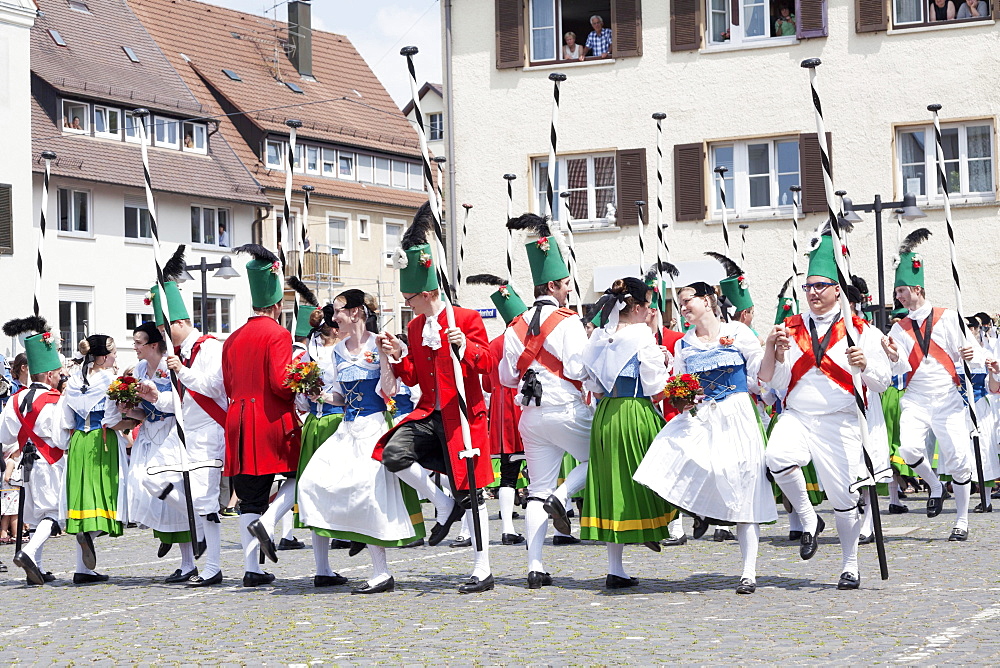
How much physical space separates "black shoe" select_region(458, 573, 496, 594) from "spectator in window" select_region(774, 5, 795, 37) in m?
21.2

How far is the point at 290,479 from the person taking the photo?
10.9 m

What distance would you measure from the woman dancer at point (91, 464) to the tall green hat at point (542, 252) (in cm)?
312

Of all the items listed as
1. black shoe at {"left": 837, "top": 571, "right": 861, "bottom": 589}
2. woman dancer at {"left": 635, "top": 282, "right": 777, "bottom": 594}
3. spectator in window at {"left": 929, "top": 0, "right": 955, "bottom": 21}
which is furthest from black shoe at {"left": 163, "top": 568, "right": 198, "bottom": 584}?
spectator in window at {"left": 929, "top": 0, "right": 955, "bottom": 21}

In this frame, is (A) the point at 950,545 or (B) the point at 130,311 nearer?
(A) the point at 950,545

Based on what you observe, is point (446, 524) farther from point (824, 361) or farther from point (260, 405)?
point (824, 361)

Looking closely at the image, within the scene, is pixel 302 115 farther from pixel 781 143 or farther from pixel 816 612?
pixel 816 612

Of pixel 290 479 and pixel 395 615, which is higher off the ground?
pixel 290 479

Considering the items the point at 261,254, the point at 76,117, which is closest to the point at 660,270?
the point at 261,254

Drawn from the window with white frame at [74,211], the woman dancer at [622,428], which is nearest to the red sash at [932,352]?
the woman dancer at [622,428]

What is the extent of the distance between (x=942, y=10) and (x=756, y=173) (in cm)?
435

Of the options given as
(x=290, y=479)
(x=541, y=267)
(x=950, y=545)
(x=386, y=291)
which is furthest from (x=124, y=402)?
(x=386, y=291)

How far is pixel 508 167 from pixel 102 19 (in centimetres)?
2357

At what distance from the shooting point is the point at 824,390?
9758mm

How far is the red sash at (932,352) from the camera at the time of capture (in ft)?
45.3
